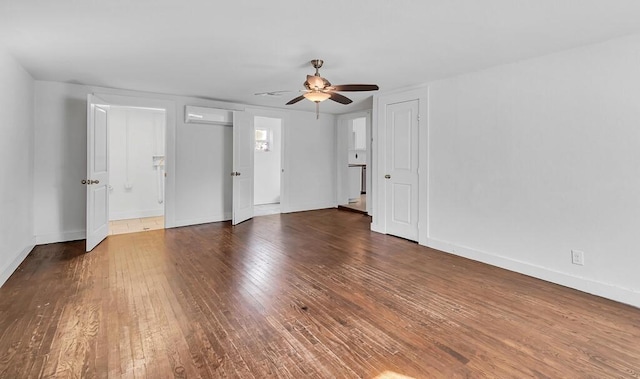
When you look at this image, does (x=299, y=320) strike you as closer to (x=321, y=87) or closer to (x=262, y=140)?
(x=321, y=87)

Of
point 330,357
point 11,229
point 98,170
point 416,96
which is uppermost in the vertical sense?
point 416,96

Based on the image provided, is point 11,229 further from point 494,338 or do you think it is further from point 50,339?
point 494,338

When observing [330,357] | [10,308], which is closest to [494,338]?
[330,357]

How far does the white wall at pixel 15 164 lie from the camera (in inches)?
119

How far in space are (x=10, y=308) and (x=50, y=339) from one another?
794 millimetres

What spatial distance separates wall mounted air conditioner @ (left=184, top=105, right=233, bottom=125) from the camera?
528 cm

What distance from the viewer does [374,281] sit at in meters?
3.02

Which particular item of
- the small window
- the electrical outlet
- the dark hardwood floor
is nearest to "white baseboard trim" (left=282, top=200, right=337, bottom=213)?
the small window

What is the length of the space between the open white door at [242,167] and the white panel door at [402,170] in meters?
2.61

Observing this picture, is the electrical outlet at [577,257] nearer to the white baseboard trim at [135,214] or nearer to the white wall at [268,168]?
the white wall at [268,168]

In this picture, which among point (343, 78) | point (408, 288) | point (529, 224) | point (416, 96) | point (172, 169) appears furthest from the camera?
point (172, 169)

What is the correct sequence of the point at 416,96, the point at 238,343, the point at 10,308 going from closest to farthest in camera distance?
the point at 238,343
the point at 10,308
the point at 416,96

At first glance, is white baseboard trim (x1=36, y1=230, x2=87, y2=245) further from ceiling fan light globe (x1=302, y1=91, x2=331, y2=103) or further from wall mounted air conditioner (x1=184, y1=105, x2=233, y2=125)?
ceiling fan light globe (x1=302, y1=91, x2=331, y2=103)

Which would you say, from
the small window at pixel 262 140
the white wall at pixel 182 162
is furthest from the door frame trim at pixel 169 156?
the small window at pixel 262 140
